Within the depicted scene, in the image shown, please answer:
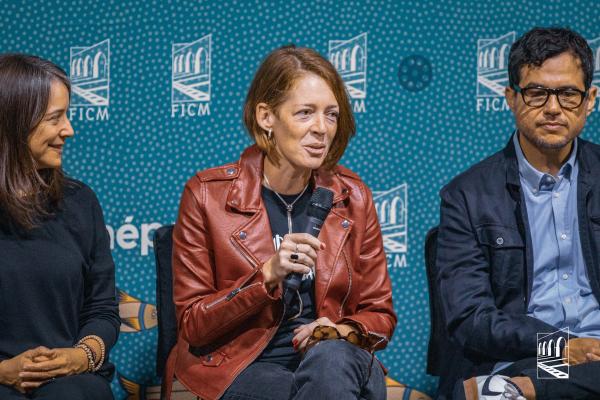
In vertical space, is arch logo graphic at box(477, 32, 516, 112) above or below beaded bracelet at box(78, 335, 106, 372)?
above

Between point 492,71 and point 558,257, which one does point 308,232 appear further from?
point 492,71

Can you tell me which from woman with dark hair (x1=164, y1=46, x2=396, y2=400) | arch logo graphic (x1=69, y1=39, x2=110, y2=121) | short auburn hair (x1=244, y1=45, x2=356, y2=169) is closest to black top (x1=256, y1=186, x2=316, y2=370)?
woman with dark hair (x1=164, y1=46, x2=396, y2=400)

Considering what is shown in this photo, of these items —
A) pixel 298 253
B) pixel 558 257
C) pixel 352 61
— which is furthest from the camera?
pixel 352 61

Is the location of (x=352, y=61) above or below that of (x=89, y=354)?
above

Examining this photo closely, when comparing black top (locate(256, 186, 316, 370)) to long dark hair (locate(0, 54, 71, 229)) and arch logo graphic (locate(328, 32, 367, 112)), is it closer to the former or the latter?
long dark hair (locate(0, 54, 71, 229))

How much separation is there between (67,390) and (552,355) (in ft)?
4.61

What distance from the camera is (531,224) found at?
2.68m

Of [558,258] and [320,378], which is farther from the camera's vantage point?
[558,258]

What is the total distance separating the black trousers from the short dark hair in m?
1.67

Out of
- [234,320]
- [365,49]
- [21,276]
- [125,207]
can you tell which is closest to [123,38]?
[125,207]

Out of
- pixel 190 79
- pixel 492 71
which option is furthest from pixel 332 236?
pixel 492 71

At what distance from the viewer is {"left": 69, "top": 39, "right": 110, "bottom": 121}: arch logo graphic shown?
140 inches

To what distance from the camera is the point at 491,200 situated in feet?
8.86

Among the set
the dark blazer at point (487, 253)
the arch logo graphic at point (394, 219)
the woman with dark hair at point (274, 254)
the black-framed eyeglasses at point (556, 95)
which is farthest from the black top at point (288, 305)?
the arch logo graphic at point (394, 219)
